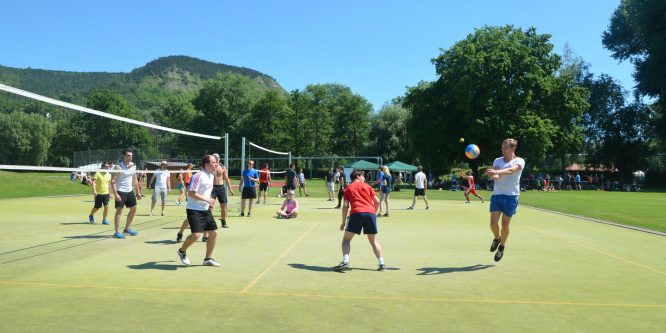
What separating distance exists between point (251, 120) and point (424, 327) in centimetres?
7815

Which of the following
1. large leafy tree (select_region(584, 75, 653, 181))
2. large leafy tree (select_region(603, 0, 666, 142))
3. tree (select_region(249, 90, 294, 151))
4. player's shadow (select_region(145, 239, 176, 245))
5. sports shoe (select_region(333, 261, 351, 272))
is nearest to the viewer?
sports shoe (select_region(333, 261, 351, 272))

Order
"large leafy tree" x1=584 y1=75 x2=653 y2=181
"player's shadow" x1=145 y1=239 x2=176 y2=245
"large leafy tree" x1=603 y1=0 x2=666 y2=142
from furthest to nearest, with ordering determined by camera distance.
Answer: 1. "large leafy tree" x1=584 y1=75 x2=653 y2=181
2. "large leafy tree" x1=603 y1=0 x2=666 y2=142
3. "player's shadow" x1=145 y1=239 x2=176 y2=245

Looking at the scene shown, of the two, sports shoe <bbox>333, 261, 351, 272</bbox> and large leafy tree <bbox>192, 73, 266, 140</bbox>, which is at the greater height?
large leafy tree <bbox>192, 73, 266, 140</bbox>

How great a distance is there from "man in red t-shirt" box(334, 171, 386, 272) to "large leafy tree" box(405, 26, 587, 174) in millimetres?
38712

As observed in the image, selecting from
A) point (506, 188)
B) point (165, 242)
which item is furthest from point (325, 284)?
point (165, 242)

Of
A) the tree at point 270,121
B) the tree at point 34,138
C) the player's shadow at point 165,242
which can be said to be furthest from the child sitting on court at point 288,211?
the tree at point 270,121

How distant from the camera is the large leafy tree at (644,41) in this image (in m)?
48.8

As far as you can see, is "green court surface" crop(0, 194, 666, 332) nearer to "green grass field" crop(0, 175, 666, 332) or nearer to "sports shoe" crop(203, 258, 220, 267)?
"green grass field" crop(0, 175, 666, 332)

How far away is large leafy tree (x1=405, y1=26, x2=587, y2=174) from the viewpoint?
4503cm

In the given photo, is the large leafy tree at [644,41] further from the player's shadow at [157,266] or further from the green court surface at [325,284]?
the player's shadow at [157,266]

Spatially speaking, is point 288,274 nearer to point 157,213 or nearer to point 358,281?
point 358,281

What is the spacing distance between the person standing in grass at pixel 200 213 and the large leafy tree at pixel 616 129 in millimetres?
63360

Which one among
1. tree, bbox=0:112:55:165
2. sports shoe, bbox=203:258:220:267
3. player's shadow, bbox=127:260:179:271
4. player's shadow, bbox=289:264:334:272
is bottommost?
player's shadow, bbox=127:260:179:271

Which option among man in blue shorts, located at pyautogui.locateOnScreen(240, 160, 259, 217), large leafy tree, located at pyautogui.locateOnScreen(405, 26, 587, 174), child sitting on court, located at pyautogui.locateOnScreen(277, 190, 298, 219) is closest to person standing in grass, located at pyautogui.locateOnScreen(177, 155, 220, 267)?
child sitting on court, located at pyautogui.locateOnScreen(277, 190, 298, 219)
